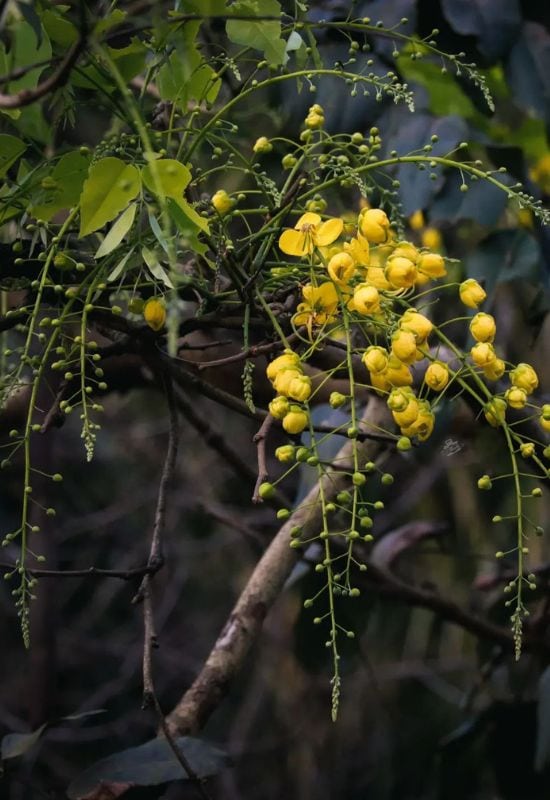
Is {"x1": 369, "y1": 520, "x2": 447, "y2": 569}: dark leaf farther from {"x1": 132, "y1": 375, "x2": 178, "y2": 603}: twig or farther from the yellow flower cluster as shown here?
the yellow flower cluster

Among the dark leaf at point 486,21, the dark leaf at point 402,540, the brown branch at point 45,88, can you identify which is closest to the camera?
the brown branch at point 45,88

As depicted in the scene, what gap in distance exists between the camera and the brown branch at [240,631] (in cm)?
88

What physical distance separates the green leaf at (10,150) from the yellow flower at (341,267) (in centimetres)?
20

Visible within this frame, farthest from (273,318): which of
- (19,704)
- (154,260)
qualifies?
(19,704)

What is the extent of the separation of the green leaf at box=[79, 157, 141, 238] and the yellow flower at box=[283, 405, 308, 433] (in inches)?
5.7

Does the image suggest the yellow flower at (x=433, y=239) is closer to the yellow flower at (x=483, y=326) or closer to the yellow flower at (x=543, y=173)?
the yellow flower at (x=543, y=173)

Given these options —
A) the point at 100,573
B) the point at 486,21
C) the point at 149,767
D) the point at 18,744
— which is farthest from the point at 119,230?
the point at 486,21

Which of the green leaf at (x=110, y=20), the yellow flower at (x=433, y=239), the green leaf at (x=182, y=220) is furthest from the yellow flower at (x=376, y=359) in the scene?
the yellow flower at (x=433, y=239)

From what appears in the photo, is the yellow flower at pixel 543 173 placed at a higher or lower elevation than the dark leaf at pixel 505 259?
lower

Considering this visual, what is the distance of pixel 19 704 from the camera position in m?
2.03

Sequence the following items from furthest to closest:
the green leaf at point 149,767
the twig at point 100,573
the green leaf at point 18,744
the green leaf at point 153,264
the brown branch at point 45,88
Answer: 1. the green leaf at point 18,744
2. the green leaf at point 149,767
3. the twig at point 100,573
4. the green leaf at point 153,264
5. the brown branch at point 45,88

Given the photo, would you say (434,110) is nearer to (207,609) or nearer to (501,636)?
(501,636)

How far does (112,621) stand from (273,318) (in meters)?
1.75

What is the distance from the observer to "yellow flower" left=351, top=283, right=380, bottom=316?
0.53 metres
